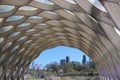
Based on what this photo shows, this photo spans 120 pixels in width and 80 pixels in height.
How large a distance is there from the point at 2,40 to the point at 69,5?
2084cm

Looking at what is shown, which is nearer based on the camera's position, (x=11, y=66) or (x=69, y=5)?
(x=69, y=5)

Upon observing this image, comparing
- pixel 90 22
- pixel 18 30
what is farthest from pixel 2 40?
pixel 90 22

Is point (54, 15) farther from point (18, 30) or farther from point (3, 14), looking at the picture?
point (18, 30)

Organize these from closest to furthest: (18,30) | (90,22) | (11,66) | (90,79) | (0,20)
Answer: (90,22) → (0,20) → (18,30) → (11,66) → (90,79)

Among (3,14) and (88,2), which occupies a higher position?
(3,14)

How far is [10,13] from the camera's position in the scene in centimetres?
2750

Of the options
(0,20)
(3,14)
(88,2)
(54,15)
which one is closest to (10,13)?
(3,14)

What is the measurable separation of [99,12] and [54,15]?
13.0 meters

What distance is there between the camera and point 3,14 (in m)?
27.2

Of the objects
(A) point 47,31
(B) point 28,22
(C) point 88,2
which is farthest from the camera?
(A) point 47,31

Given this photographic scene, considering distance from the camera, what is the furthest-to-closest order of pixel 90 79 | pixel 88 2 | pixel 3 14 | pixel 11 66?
pixel 90 79 < pixel 11 66 < pixel 3 14 < pixel 88 2

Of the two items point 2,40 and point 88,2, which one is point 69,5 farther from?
point 2,40

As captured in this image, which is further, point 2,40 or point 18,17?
point 2,40

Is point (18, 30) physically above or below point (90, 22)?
above
